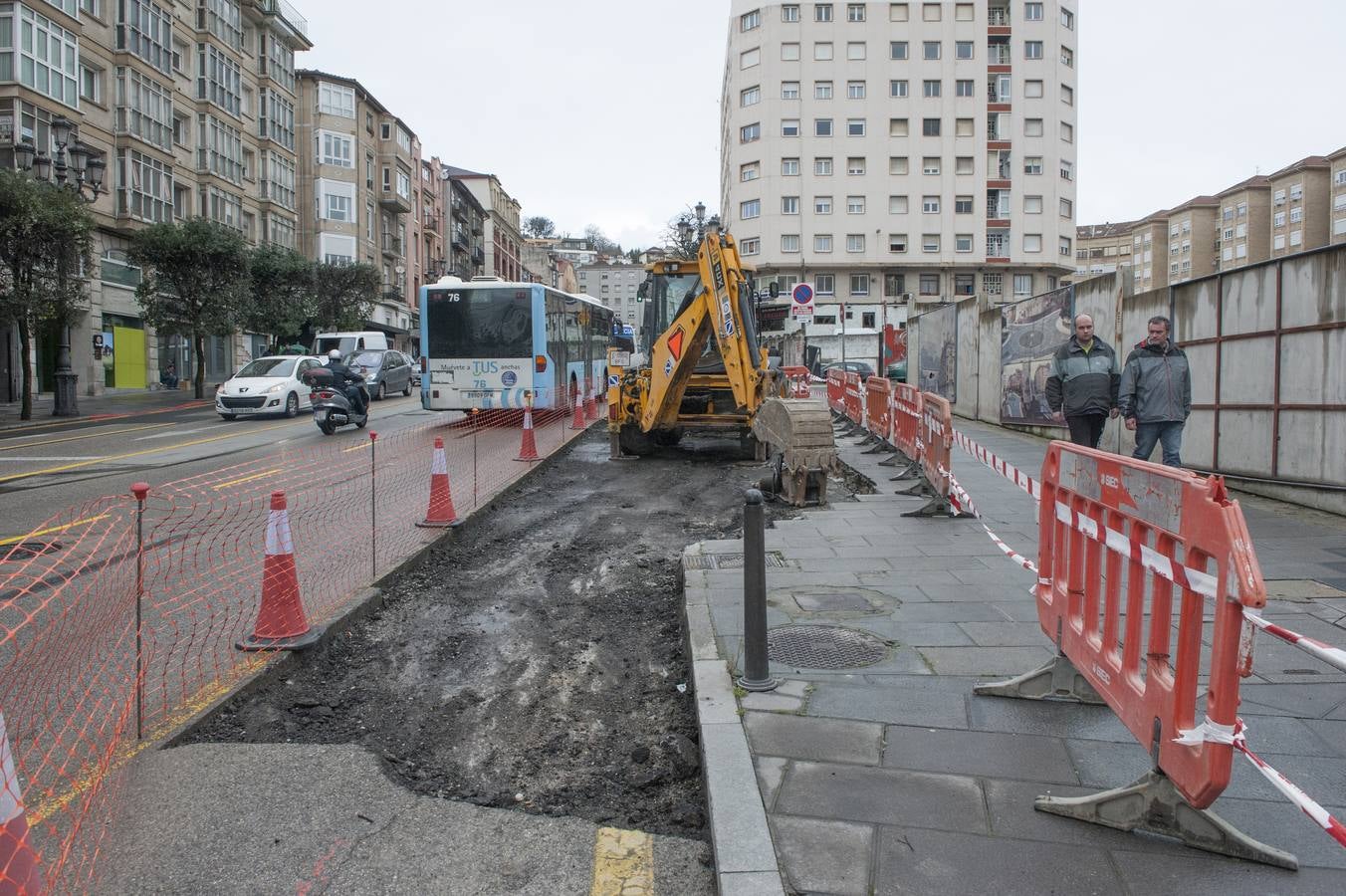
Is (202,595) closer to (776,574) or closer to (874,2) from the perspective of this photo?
(776,574)

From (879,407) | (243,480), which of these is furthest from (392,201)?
(243,480)

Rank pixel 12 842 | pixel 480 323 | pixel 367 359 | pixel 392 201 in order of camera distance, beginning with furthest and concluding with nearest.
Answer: pixel 392 201 → pixel 367 359 → pixel 480 323 → pixel 12 842

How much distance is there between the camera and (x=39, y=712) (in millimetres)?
4168

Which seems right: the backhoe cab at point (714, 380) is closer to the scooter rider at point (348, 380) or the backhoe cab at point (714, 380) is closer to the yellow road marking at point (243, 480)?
the yellow road marking at point (243, 480)

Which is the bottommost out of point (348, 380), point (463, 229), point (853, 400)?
point (853, 400)

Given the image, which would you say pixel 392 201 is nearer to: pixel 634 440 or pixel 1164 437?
pixel 634 440

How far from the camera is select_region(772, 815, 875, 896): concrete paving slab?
9.27 feet

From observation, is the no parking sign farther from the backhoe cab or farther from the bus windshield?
the bus windshield

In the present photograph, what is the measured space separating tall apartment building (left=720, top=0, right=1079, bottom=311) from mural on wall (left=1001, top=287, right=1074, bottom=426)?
165 feet

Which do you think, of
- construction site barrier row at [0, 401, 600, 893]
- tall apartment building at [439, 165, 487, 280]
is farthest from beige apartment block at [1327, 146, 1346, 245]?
construction site barrier row at [0, 401, 600, 893]

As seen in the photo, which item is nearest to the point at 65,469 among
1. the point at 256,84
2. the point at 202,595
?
the point at 202,595

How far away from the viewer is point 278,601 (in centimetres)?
523

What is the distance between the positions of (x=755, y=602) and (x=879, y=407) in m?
11.4

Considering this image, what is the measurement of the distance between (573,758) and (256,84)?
159 feet
